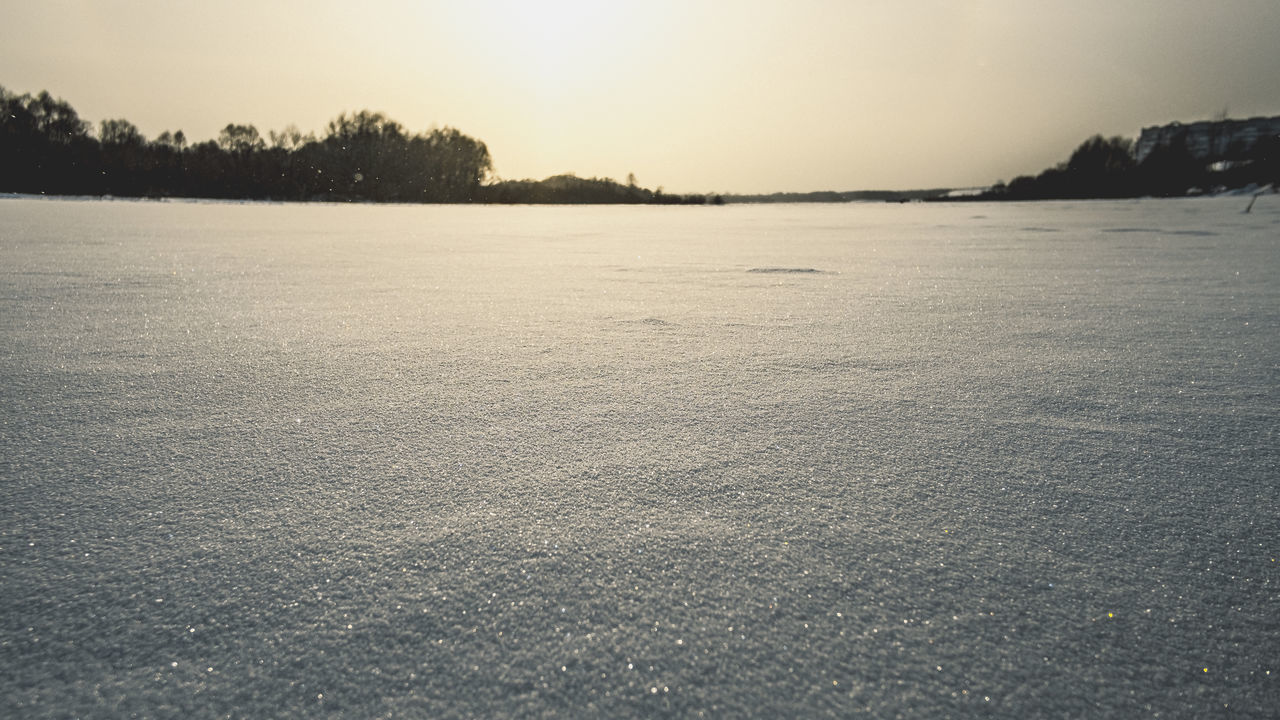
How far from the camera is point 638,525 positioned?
887 millimetres

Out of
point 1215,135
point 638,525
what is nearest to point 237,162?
point 638,525

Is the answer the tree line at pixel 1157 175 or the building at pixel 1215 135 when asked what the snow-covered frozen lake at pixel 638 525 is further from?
Answer: the building at pixel 1215 135

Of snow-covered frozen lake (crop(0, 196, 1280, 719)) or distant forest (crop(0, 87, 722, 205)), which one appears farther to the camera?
distant forest (crop(0, 87, 722, 205))

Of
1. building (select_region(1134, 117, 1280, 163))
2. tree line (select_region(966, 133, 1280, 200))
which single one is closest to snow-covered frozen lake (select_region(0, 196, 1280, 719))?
tree line (select_region(966, 133, 1280, 200))

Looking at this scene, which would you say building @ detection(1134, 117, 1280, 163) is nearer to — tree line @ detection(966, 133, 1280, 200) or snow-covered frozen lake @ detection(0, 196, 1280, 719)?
tree line @ detection(966, 133, 1280, 200)

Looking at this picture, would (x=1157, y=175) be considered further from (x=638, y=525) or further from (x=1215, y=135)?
(x=638, y=525)

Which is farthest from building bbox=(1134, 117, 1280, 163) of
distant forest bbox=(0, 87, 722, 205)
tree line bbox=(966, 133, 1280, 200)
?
distant forest bbox=(0, 87, 722, 205)

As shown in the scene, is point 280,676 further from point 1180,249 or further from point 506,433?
point 1180,249

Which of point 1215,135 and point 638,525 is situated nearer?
point 638,525

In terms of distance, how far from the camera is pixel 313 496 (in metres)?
0.97

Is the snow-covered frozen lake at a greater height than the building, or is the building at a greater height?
the building

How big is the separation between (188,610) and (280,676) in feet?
0.63

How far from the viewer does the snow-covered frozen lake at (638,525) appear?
0.60 m

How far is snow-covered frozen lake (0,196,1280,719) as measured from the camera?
605 millimetres
